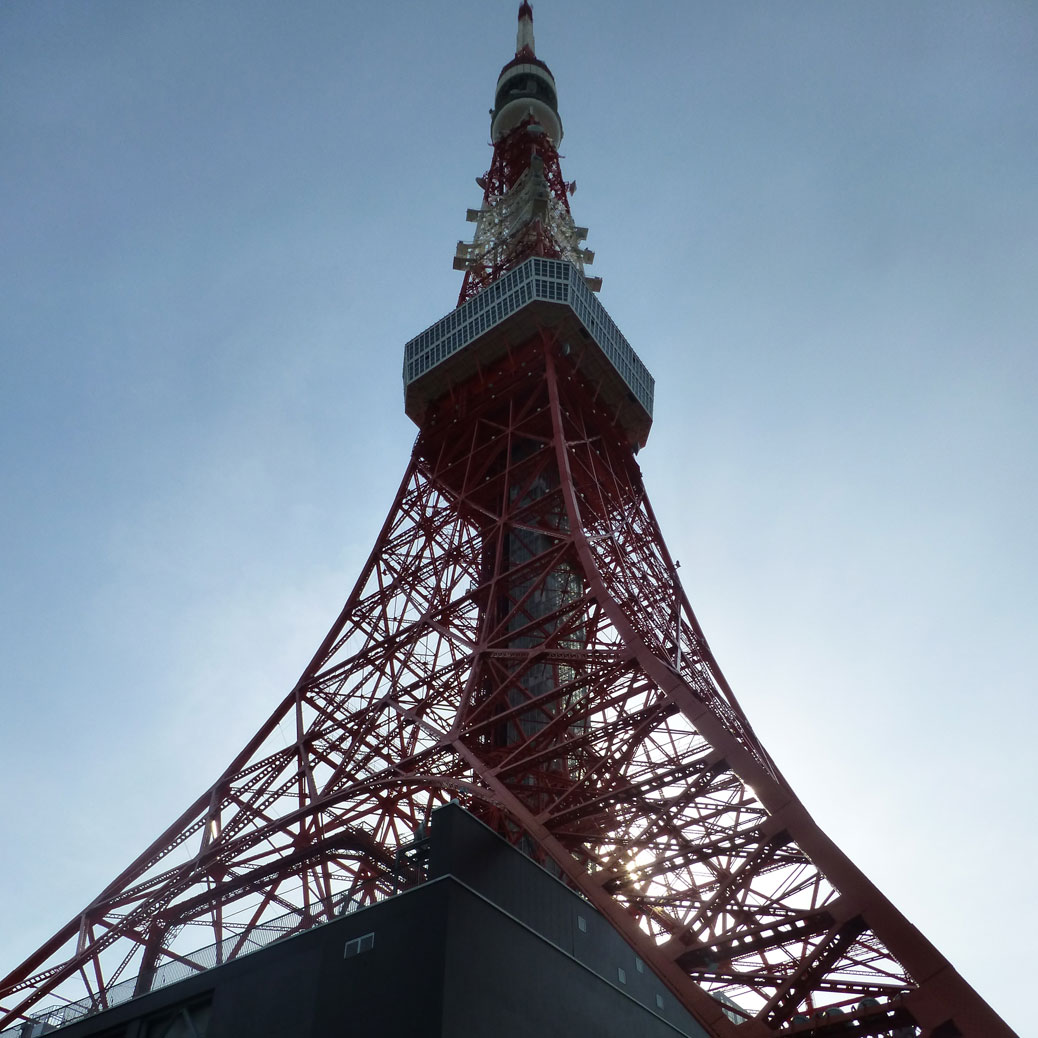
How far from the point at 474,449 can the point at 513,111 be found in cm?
2120

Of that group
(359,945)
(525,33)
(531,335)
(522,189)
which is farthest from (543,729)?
(525,33)

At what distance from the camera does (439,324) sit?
3378 cm

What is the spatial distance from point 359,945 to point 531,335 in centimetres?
2048

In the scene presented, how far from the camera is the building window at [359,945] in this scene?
16.4m

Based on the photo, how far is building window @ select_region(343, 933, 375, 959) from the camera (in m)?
16.4

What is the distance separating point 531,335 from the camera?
31.7 meters

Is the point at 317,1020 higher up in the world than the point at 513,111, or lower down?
lower down

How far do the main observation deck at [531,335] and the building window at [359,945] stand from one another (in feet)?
66.0

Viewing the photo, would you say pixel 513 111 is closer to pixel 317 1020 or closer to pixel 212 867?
pixel 212 867

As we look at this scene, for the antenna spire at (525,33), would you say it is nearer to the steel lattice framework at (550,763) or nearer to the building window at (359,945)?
the steel lattice framework at (550,763)

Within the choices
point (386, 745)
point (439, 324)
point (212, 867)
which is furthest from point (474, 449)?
point (212, 867)

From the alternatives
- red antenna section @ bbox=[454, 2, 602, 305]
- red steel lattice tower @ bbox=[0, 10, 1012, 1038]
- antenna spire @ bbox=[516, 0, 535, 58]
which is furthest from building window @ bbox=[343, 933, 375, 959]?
antenna spire @ bbox=[516, 0, 535, 58]

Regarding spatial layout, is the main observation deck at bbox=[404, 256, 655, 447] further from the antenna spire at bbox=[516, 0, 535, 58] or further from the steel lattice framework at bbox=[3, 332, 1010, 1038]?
the antenna spire at bbox=[516, 0, 535, 58]

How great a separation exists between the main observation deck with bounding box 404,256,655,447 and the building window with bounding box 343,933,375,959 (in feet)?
66.0
